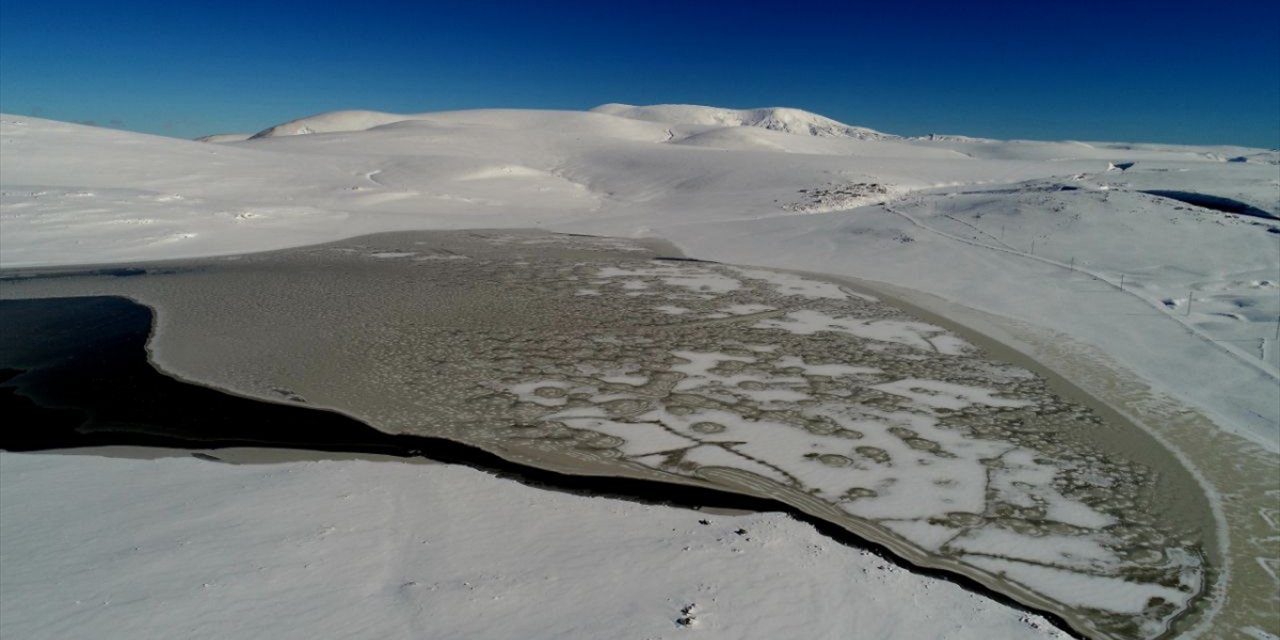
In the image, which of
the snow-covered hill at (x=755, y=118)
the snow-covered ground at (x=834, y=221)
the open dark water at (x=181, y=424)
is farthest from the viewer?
the snow-covered hill at (x=755, y=118)

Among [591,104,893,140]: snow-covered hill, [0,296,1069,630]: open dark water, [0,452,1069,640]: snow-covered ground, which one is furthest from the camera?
[591,104,893,140]: snow-covered hill

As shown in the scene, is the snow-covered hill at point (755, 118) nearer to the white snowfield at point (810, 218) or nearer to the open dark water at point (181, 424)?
the white snowfield at point (810, 218)

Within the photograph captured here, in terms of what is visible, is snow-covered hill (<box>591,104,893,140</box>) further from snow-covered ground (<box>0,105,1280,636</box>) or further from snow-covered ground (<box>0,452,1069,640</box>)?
snow-covered ground (<box>0,452,1069,640</box>)

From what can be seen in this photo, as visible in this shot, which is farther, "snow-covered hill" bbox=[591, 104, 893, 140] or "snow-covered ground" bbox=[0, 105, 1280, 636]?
"snow-covered hill" bbox=[591, 104, 893, 140]


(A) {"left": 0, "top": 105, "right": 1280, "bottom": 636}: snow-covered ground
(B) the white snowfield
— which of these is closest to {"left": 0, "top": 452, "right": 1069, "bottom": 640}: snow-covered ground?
(A) {"left": 0, "top": 105, "right": 1280, "bottom": 636}: snow-covered ground

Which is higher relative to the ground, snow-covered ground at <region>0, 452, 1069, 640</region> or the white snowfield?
the white snowfield

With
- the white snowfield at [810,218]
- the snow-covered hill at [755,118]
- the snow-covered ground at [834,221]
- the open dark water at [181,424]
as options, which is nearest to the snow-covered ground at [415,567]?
the open dark water at [181,424]
